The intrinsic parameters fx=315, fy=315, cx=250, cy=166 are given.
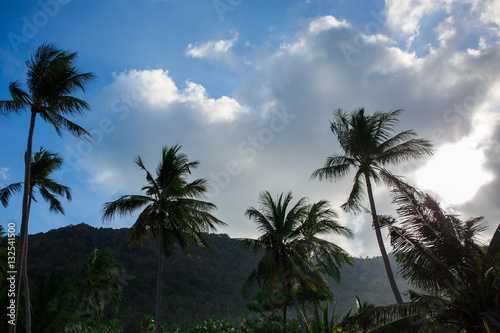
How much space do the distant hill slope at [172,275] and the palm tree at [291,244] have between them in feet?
109

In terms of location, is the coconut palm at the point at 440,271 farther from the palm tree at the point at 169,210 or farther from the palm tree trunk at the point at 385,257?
the palm tree at the point at 169,210

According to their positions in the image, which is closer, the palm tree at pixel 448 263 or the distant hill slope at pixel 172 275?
the palm tree at pixel 448 263

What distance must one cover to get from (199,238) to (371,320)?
9631 millimetres

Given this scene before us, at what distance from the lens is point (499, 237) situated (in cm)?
804

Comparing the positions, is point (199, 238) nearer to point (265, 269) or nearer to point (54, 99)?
point (265, 269)

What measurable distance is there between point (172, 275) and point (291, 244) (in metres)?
50.4

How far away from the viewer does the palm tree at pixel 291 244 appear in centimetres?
1670

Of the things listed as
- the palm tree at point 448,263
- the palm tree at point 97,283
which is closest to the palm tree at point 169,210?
the palm tree at point 448,263

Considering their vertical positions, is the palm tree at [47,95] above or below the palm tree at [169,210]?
above

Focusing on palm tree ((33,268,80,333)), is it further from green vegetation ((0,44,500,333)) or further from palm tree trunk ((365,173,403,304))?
palm tree trunk ((365,173,403,304))

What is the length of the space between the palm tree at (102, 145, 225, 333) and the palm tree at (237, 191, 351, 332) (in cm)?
328

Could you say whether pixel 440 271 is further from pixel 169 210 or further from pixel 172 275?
pixel 172 275

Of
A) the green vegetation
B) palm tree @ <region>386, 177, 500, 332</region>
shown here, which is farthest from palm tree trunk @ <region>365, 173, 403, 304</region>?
palm tree @ <region>386, 177, 500, 332</region>

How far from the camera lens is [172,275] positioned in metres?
61.3
